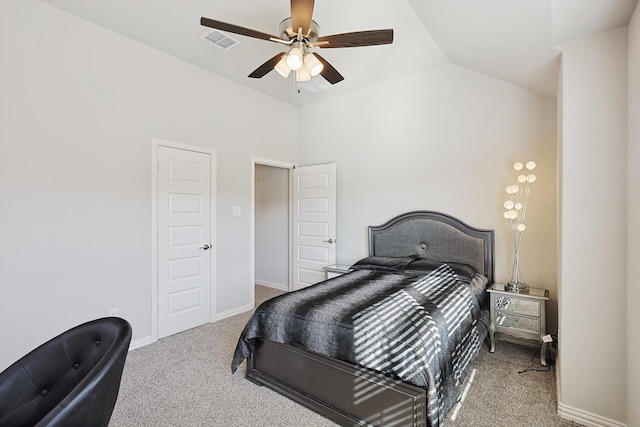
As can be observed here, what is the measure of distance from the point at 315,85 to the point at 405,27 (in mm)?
1508

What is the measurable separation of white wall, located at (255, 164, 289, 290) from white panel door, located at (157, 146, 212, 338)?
1.60 metres

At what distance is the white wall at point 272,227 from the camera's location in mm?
5191

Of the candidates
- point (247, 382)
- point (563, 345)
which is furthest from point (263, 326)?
point (563, 345)

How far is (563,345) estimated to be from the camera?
78.5 inches

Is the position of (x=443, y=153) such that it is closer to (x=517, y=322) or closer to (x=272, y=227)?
(x=517, y=322)

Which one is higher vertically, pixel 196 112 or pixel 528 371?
pixel 196 112

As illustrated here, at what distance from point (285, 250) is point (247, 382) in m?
2.84

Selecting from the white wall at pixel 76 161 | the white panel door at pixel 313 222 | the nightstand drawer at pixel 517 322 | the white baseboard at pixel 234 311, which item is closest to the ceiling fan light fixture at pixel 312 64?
the white wall at pixel 76 161

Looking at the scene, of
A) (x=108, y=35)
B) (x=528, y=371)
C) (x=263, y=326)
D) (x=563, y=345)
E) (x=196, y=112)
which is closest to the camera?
(x=563, y=345)

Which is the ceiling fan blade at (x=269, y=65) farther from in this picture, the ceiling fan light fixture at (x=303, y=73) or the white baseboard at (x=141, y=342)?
the white baseboard at (x=141, y=342)

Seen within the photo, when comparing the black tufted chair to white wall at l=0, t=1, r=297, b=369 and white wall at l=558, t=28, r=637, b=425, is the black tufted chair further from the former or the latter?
white wall at l=558, t=28, r=637, b=425

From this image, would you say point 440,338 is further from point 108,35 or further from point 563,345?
point 108,35

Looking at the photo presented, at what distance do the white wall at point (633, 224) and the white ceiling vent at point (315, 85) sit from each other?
114 inches

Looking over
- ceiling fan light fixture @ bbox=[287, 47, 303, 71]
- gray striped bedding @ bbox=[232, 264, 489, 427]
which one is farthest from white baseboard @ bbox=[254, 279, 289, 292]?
ceiling fan light fixture @ bbox=[287, 47, 303, 71]
